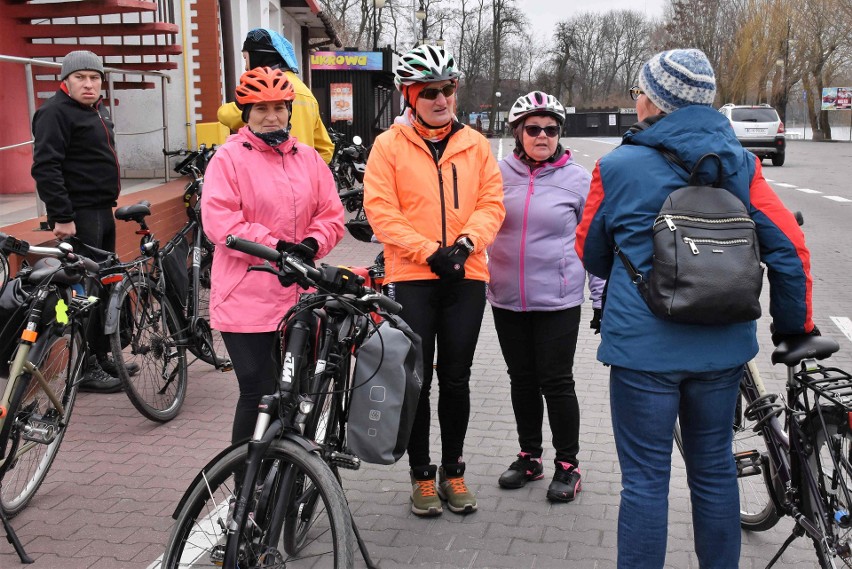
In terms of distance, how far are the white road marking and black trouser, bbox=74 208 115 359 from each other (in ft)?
18.6

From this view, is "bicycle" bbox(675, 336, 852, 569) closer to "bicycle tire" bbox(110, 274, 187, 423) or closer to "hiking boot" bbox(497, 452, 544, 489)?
"hiking boot" bbox(497, 452, 544, 489)

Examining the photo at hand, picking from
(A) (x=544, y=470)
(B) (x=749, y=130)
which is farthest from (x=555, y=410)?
(B) (x=749, y=130)

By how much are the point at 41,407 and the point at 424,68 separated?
2.34 m

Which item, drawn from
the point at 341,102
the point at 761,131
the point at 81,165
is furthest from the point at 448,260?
the point at 761,131

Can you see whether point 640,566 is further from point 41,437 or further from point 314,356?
point 41,437

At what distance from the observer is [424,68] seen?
433cm

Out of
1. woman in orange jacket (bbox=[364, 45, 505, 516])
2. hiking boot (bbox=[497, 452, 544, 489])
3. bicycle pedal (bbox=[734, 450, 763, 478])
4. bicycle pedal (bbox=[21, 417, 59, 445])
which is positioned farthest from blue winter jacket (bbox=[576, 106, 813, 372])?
bicycle pedal (bbox=[21, 417, 59, 445])

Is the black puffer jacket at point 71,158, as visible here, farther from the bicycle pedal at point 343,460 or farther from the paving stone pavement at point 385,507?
the bicycle pedal at point 343,460

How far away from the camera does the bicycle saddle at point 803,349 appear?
3346 mm

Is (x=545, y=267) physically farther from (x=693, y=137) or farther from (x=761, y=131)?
(x=761, y=131)

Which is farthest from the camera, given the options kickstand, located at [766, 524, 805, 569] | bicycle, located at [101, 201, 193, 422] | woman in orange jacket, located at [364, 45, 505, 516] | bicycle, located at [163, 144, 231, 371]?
bicycle, located at [163, 144, 231, 371]

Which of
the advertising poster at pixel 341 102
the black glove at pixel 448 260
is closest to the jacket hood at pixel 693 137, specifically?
the black glove at pixel 448 260

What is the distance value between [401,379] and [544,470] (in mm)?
1817

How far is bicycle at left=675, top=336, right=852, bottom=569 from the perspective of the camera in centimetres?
335
